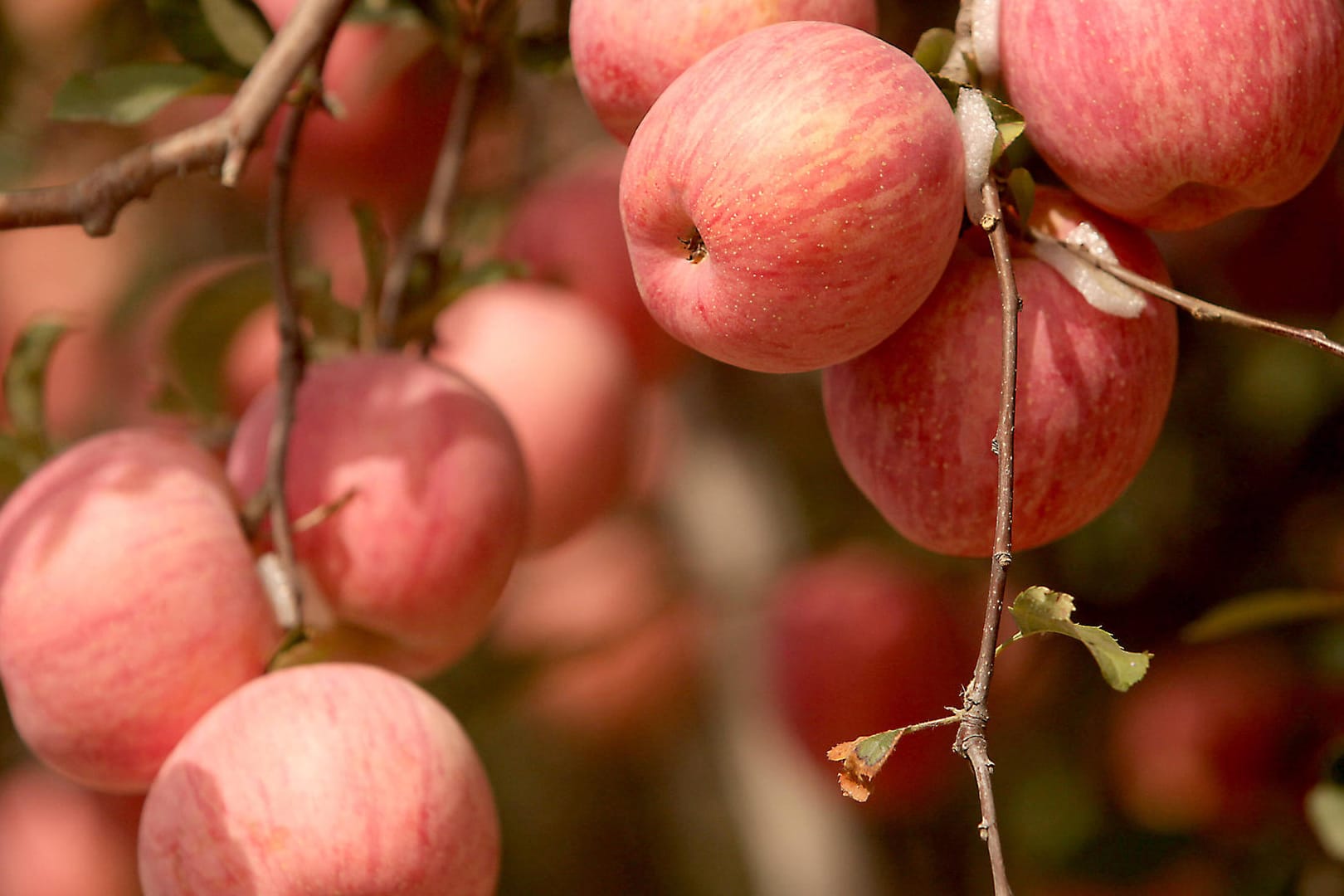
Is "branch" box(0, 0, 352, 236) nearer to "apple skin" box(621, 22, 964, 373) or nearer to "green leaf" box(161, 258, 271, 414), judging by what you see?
"apple skin" box(621, 22, 964, 373)

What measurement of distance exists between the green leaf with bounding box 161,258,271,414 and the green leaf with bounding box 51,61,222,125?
25 centimetres

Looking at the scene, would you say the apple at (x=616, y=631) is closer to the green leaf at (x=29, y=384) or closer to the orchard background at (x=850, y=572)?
the orchard background at (x=850, y=572)

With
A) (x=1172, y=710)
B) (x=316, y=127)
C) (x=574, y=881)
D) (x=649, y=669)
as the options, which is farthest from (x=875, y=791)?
(x=316, y=127)

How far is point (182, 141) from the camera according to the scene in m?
0.60

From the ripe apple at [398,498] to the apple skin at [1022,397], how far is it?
218 millimetres

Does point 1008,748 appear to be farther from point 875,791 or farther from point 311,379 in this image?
point 311,379

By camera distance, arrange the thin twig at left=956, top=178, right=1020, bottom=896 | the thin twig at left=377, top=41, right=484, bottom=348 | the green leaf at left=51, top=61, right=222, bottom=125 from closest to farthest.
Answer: the thin twig at left=956, top=178, right=1020, bottom=896, the green leaf at left=51, top=61, right=222, bottom=125, the thin twig at left=377, top=41, right=484, bottom=348

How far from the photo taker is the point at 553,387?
2.81ft

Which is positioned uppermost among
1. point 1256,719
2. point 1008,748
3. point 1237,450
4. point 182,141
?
point 182,141

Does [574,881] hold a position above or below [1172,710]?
below

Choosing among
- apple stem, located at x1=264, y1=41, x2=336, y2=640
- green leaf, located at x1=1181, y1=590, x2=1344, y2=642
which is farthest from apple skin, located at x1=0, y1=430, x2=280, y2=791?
green leaf, located at x1=1181, y1=590, x2=1344, y2=642

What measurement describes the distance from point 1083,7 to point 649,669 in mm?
983

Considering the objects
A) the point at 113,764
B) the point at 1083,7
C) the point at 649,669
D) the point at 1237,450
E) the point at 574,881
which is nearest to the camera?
the point at 1083,7

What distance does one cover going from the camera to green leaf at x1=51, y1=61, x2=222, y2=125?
68 centimetres
